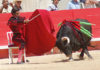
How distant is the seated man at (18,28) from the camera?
9273 millimetres

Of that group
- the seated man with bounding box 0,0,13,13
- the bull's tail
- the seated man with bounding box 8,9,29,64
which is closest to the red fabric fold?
the seated man with bounding box 8,9,29,64

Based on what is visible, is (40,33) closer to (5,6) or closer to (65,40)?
(65,40)

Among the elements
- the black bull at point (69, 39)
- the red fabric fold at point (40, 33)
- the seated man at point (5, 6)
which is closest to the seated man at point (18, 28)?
the red fabric fold at point (40, 33)

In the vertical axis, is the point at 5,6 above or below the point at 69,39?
above

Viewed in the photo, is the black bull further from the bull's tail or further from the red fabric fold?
the red fabric fold

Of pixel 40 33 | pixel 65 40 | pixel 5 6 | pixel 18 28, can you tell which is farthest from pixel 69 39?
pixel 5 6

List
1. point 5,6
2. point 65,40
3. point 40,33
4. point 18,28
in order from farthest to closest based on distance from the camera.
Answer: point 5,6 → point 65,40 → point 40,33 → point 18,28

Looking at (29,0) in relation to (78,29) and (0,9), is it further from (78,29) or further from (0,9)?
(78,29)

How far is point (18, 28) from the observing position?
9.36 metres

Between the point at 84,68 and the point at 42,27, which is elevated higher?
the point at 42,27

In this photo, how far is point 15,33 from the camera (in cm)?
946

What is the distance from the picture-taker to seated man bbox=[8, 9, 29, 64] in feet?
30.4

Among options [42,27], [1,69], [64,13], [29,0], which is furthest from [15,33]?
[29,0]

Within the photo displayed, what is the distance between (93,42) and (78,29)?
8.90 ft
